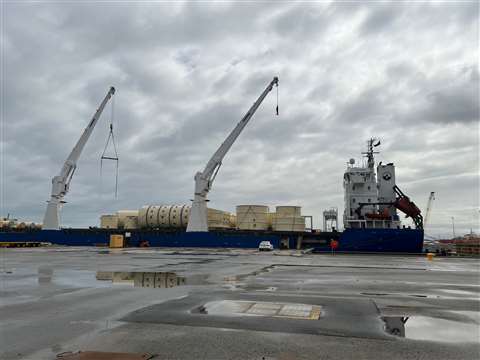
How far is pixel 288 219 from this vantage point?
198ft

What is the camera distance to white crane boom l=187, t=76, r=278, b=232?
5550 cm

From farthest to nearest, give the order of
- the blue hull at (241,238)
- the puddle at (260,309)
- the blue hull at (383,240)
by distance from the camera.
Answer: the blue hull at (241,238), the blue hull at (383,240), the puddle at (260,309)

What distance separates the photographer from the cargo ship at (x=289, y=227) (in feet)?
140

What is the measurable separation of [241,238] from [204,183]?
9389 millimetres

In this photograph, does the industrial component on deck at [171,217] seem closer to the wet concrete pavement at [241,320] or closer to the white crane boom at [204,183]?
the white crane boom at [204,183]

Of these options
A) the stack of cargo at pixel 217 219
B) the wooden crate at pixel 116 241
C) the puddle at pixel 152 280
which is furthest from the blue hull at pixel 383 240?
the puddle at pixel 152 280

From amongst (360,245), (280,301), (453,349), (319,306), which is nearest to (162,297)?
(280,301)

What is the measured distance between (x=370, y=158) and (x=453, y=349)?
47.3m

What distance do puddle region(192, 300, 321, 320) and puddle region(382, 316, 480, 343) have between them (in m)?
1.49

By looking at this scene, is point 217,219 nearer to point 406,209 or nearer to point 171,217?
point 171,217

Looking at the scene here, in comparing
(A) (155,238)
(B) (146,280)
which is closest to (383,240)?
(B) (146,280)

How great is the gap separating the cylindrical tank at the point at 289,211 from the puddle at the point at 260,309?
52.1 m

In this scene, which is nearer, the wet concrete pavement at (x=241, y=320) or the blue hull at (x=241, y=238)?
the wet concrete pavement at (x=241, y=320)

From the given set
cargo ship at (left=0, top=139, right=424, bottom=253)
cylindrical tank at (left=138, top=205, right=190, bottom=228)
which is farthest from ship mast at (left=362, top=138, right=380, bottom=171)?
cylindrical tank at (left=138, top=205, right=190, bottom=228)
